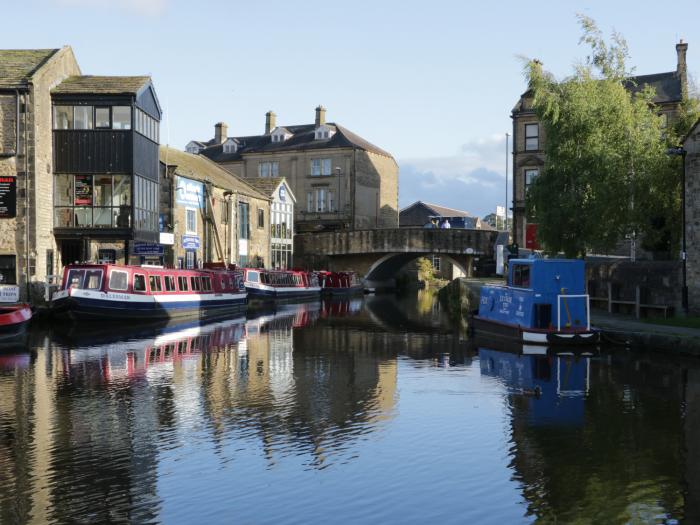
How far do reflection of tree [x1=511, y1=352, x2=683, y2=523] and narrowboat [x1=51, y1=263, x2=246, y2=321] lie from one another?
20.5 m

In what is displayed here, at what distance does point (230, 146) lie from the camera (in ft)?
265

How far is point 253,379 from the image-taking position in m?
20.0

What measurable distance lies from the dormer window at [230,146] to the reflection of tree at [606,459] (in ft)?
216

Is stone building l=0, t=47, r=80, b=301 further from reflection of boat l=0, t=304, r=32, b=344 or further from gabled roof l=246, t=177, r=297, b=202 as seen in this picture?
gabled roof l=246, t=177, r=297, b=202

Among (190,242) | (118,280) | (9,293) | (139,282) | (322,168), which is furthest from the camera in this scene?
(322,168)

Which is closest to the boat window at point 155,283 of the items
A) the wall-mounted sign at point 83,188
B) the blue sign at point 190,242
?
the wall-mounted sign at point 83,188

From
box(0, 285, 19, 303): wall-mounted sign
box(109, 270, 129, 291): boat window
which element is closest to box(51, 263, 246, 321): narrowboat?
box(109, 270, 129, 291): boat window

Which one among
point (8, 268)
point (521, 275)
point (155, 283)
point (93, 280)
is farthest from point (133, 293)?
point (521, 275)

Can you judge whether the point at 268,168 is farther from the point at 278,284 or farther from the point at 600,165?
the point at 600,165

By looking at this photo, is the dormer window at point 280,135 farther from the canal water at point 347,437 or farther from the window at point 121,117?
the canal water at point 347,437

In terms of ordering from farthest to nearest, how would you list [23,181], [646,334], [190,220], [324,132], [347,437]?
[324,132]
[190,220]
[23,181]
[646,334]
[347,437]

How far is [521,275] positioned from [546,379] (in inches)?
315

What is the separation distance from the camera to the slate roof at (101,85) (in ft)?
116

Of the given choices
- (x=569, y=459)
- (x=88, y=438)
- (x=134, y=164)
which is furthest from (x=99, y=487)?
(x=134, y=164)
